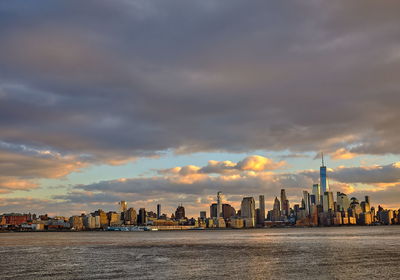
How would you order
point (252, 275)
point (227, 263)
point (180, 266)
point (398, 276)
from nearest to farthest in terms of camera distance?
point (398, 276) → point (252, 275) → point (180, 266) → point (227, 263)

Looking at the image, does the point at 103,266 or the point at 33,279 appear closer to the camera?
the point at 33,279

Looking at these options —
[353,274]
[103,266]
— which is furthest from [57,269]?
[353,274]

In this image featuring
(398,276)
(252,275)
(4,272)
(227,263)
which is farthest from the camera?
(227,263)

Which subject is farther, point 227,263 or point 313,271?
point 227,263

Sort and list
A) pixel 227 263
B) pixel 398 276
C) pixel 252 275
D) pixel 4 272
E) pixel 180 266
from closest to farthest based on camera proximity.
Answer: pixel 398 276 → pixel 252 275 → pixel 4 272 → pixel 180 266 → pixel 227 263

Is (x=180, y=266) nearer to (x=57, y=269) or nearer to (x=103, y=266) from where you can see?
(x=103, y=266)

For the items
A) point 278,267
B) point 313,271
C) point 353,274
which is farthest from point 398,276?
point 278,267

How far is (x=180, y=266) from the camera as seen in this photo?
326ft

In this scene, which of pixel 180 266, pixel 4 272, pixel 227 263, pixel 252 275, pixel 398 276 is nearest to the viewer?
pixel 398 276

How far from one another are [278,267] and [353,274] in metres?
17.3

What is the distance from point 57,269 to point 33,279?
48.9 feet

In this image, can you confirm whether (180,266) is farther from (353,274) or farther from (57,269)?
(353,274)

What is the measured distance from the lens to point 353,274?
8294cm

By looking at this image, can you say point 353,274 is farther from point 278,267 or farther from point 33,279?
point 33,279
